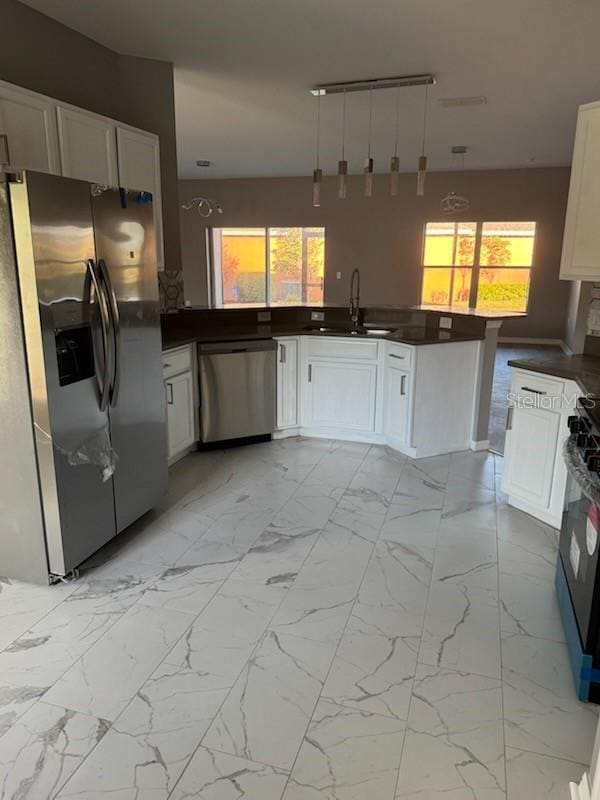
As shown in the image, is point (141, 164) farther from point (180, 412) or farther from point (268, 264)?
point (268, 264)

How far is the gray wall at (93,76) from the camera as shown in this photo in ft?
9.87

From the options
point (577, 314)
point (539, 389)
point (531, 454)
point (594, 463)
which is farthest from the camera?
point (577, 314)

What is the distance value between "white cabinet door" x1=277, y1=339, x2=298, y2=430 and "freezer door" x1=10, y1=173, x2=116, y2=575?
1990 millimetres

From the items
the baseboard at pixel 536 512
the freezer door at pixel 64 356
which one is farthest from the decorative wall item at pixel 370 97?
the baseboard at pixel 536 512

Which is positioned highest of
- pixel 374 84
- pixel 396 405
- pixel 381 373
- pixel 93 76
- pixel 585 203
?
pixel 374 84

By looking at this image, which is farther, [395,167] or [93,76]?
[395,167]

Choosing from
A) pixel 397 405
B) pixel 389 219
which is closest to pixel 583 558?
pixel 397 405

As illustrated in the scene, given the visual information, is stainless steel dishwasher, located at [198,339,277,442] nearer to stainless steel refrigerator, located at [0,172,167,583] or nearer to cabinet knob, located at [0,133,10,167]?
stainless steel refrigerator, located at [0,172,167,583]

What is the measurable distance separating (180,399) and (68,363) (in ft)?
5.13

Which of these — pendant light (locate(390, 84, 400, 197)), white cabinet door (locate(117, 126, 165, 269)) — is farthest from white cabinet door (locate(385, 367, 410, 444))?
white cabinet door (locate(117, 126, 165, 269))

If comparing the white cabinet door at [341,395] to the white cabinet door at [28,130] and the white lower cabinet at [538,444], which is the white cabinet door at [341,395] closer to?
the white lower cabinet at [538,444]

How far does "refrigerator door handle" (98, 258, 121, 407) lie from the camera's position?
2.56 meters

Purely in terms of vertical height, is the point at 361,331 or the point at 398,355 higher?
the point at 361,331

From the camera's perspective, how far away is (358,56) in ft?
12.3
